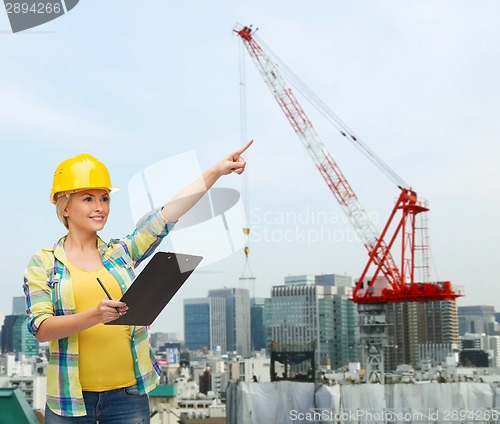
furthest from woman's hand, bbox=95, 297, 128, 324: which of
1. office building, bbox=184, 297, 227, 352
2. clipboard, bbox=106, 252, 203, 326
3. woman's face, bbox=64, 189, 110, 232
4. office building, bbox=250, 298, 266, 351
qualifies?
office building, bbox=184, 297, 227, 352

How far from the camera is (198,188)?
1.34 meters

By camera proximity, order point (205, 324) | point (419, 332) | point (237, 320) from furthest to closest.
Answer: point (205, 324) < point (237, 320) < point (419, 332)

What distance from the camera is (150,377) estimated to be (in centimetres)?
129

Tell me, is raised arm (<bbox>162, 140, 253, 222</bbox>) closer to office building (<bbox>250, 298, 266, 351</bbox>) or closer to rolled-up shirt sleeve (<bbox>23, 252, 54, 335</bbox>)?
rolled-up shirt sleeve (<bbox>23, 252, 54, 335</bbox>)

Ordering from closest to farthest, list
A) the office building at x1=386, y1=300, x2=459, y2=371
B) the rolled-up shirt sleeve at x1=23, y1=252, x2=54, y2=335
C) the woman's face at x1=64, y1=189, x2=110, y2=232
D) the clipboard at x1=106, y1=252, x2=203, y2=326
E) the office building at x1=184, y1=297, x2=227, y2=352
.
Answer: the clipboard at x1=106, y1=252, x2=203, y2=326
the rolled-up shirt sleeve at x1=23, y1=252, x2=54, y2=335
the woman's face at x1=64, y1=189, x2=110, y2=232
the office building at x1=386, y1=300, x2=459, y2=371
the office building at x1=184, y1=297, x2=227, y2=352

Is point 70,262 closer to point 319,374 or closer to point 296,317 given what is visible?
point 319,374

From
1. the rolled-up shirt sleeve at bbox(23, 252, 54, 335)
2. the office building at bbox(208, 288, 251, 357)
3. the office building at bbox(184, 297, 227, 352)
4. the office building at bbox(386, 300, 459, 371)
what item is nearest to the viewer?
the rolled-up shirt sleeve at bbox(23, 252, 54, 335)

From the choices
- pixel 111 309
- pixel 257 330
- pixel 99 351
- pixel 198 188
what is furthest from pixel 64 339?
pixel 257 330

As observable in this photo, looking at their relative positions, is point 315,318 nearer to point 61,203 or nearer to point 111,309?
point 61,203

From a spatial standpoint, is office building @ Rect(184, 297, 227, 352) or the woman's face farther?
office building @ Rect(184, 297, 227, 352)

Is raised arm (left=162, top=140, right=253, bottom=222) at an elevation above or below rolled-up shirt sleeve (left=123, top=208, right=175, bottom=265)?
above

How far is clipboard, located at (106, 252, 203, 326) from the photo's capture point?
1112 millimetres

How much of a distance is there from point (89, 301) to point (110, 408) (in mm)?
173

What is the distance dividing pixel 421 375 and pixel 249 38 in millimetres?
14712
